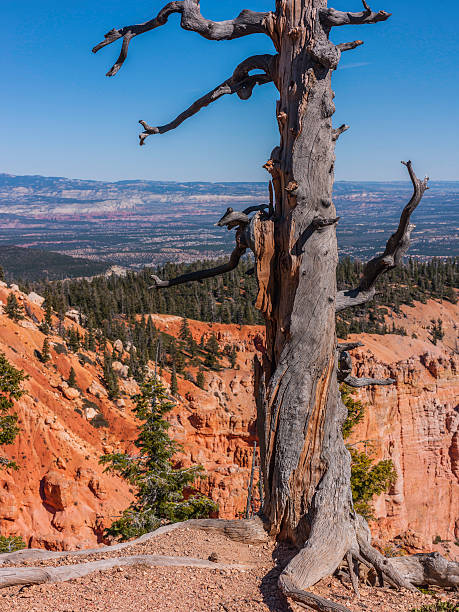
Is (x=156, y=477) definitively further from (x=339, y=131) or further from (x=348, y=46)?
(x=348, y=46)

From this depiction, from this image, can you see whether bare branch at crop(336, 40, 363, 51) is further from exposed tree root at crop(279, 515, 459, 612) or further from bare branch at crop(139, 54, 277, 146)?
exposed tree root at crop(279, 515, 459, 612)

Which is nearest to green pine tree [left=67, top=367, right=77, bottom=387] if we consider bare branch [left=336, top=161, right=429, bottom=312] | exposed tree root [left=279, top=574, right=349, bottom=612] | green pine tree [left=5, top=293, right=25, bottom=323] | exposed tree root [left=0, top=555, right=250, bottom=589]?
green pine tree [left=5, top=293, right=25, bottom=323]

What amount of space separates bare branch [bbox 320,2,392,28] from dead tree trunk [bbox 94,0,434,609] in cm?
1

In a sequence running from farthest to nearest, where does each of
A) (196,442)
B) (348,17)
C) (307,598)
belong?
(196,442) → (348,17) → (307,598)

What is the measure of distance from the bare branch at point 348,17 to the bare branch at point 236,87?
0.92 m

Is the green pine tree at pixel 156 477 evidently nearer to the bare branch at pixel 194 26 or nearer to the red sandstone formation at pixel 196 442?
the red sandstone formation at pixel 196 442

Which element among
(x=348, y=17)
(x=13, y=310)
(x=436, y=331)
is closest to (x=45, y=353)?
(x=13, y=310)

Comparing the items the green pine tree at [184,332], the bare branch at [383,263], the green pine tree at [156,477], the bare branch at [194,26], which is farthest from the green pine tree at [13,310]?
the bare branch at [383,263]

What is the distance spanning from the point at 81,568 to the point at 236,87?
613 centimetres

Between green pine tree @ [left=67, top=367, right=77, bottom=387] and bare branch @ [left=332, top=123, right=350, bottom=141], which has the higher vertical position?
bare branch @ [left=332, top=123, right=350, bottom=141]

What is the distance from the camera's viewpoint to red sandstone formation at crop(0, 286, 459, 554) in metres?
22.4

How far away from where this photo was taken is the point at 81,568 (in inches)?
238

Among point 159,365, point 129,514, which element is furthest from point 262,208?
point 159,365

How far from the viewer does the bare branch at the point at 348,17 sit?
6453mm
